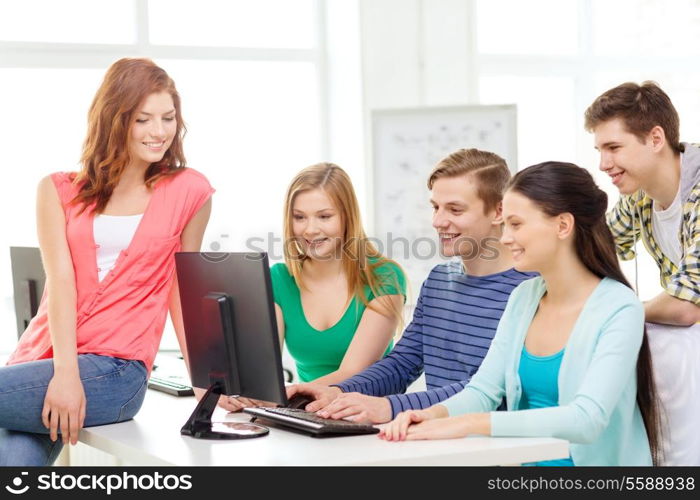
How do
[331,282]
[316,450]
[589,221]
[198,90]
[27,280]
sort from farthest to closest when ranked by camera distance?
[198,90] → [27,280] → [331,282] → [589,221] → [316,450]

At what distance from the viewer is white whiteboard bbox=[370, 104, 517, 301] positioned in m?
4.77

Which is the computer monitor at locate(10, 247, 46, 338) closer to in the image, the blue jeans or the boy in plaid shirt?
the blue jeans

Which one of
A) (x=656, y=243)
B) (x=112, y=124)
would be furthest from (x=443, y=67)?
(x=112, y=124)

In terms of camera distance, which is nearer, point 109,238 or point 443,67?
point 109,238

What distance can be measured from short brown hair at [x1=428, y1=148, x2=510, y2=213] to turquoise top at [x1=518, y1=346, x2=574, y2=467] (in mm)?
502

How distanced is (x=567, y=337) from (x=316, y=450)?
0.60m

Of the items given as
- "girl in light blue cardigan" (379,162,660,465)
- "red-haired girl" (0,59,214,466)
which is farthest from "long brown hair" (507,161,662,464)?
"red-haired girl" (0,59,214,466)

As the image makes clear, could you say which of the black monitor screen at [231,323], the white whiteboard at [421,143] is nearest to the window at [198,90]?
the white whiteboard at [421,143]

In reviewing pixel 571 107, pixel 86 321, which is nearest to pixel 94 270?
pixel 86 321

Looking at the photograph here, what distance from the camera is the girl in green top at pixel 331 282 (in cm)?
257

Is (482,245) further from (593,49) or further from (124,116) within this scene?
(593,49)

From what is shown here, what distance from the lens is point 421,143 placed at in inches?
188

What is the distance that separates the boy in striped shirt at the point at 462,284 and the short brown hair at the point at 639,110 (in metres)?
0.37

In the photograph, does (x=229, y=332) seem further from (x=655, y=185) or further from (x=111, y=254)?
(x=655, y=185)
